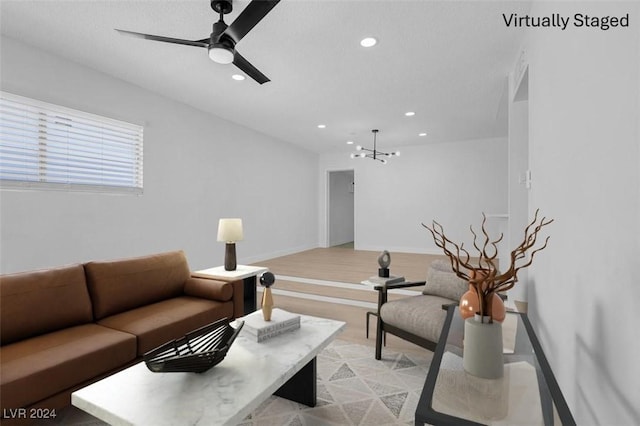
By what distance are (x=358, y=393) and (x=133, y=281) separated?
1.91 m

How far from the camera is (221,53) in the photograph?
2.17 m

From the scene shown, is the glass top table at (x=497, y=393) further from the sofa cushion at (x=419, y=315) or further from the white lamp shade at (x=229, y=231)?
the white lamp shade at (x=229, y=231)

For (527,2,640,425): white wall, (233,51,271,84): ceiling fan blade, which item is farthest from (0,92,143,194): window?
(527,2,640,425): white wall

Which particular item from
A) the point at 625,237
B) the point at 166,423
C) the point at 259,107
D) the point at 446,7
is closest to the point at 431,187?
the point at 259,107

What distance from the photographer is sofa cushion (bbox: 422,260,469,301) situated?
2412 mm

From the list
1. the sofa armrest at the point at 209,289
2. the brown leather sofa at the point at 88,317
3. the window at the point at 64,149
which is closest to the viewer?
the brown leather sofa at the point at 88,317

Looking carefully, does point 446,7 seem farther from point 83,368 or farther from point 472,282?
point 83,368

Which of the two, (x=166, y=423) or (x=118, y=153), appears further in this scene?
(x=118, y=153)

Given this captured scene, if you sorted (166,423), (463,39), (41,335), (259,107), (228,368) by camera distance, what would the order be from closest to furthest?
(166,423) → (228,368) → (41,335) → (463,39) → (259,107)

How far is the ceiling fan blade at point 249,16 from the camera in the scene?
5.83 ft

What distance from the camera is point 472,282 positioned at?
3.58 feet

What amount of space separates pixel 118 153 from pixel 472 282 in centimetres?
430

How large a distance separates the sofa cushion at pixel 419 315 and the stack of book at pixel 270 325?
31.7 inches

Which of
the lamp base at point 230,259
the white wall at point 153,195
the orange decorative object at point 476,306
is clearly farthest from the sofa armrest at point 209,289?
the orange decorative object at point 476,306
